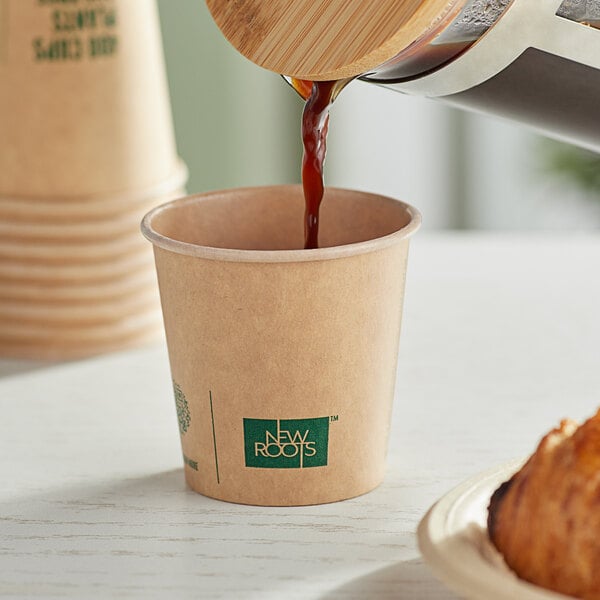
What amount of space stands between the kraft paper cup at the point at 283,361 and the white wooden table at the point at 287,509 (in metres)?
0.02

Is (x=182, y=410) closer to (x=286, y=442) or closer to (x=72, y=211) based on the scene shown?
(x=286, y=442)

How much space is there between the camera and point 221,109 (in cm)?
167

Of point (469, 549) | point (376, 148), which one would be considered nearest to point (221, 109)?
point (376, 148)

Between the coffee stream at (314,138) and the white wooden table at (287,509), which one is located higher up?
the coffee stream at (314,138)

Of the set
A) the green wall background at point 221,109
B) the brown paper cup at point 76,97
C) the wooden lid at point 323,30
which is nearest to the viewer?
the wooden lid at point 323,30

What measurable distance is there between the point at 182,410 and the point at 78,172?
30 centimetres

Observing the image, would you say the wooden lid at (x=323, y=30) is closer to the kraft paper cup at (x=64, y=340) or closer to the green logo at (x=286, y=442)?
the green logo at (x=286, y=442)

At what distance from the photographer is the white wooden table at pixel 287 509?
0.54m

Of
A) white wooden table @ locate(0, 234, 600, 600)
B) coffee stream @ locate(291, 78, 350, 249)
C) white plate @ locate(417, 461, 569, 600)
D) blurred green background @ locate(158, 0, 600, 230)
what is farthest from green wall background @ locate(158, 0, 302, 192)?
white plate @ locate(417, 461, 569, 600)

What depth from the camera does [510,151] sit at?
7.11ft

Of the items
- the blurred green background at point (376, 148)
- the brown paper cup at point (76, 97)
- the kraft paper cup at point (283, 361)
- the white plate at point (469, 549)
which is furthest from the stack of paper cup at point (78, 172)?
the blurred green background at point (376, 148)

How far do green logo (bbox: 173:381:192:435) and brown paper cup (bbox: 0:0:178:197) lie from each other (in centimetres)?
28

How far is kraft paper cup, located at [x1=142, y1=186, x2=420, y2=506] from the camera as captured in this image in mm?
582

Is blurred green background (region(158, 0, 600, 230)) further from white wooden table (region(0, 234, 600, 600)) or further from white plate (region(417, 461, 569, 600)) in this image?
white plate (region(417, 461, 569, 600))
